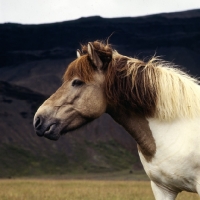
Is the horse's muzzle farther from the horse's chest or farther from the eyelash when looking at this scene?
the horse's chest

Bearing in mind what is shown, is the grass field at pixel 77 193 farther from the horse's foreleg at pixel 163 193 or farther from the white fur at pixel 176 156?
the white fur at pixel 176 156

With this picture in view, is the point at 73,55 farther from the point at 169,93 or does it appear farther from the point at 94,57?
the point at 169,93

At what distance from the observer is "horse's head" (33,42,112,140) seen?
5469 mm

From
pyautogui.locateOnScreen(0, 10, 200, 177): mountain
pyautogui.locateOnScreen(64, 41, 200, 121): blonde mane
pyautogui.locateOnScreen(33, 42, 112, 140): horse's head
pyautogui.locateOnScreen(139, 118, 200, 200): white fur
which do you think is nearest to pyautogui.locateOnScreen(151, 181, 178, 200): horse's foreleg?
pyautogui.locateOnScreen(139, 118, 200, 200): white fur

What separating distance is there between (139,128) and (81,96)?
0.85 metres

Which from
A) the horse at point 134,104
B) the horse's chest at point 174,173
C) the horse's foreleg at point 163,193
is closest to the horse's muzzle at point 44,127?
the horse at point 134,104

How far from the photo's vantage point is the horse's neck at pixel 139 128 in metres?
5.55

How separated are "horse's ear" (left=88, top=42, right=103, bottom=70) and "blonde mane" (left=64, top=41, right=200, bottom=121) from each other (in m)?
0.06

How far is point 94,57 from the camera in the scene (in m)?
5.49

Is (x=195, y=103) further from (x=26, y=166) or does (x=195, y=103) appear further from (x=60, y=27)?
(x=60, y=27)

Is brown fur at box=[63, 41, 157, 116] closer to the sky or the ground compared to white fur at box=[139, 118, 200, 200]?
closer to the sky

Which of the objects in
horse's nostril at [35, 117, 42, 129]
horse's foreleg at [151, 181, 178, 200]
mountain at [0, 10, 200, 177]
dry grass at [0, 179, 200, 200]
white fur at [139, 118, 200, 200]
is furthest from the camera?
mountain at [0, 10, 200, 177]

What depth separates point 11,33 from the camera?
8612 centimetres

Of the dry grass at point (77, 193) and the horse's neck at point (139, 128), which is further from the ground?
the horse's neck at point (139, 128)
